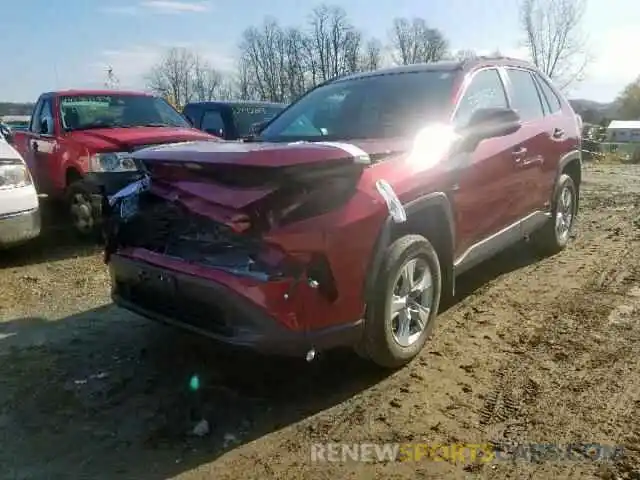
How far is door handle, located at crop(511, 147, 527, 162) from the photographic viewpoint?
15.4 feet

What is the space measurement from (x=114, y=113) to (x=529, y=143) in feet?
16.6

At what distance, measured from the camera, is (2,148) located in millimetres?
5922

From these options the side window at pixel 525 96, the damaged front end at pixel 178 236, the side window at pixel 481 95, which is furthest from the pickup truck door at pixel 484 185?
the damaged front end at pixel 178 236

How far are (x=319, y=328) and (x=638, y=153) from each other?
25.0 metres

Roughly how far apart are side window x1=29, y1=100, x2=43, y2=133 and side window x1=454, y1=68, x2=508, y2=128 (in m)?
5.76

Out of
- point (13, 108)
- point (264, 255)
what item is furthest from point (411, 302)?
point (13, 108)

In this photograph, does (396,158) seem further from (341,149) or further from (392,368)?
(392,368)

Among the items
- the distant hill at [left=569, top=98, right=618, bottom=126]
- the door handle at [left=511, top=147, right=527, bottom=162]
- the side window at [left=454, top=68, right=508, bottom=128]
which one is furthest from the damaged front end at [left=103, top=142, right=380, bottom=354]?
the distant hill at [left=569, top=98, right=618, bottom=126]

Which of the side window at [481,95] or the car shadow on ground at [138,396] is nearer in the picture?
the car shadow on ground at [138,396]

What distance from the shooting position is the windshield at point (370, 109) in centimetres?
410

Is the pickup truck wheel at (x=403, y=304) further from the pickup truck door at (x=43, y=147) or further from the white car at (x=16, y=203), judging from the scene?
the pickup truck door at (x=43, y=147)

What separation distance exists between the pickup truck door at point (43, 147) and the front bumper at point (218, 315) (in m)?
4.43

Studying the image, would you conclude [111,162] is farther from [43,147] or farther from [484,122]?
[484,122]

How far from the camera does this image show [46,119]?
298 inches
